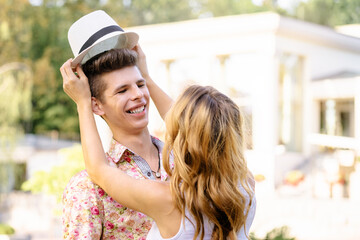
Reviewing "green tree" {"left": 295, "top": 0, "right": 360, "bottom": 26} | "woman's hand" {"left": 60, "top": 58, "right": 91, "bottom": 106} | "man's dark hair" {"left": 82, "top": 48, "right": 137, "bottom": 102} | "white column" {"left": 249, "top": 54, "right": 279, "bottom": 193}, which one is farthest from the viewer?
"green tree" {"left": 295, "top": 0, "right": 360, "bottom": 26}

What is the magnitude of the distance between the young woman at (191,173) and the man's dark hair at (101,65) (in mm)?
106

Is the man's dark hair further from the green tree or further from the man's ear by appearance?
the green tree

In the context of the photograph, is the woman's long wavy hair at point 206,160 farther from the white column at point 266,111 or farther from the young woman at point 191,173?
the white column at point 266,111

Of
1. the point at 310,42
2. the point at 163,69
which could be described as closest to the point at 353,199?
the point at 310,42

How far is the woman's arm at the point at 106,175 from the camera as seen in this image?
1.92m

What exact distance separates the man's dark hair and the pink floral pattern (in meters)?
0.23

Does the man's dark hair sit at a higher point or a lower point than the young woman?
higher

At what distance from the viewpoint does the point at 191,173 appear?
1.95 m

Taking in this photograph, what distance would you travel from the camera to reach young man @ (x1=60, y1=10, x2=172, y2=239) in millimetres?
1943

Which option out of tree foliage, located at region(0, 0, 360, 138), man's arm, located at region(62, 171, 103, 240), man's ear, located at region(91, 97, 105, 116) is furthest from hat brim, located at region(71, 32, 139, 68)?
tree foliage, located at region(0, 0, 360, 138)

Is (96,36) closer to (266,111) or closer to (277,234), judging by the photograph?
(277,234)

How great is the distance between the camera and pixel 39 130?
30500 mm

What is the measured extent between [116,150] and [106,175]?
24cm

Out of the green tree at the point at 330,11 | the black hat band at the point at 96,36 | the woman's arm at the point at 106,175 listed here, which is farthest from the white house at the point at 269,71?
the woman's arm at the point at 106,175
